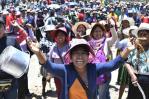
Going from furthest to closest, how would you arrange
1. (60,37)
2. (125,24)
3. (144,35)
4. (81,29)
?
(125,24)
(81,29)
(60,37)
(144,35)

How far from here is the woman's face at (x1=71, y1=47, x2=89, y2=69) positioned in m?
3.67

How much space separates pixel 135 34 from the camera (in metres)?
5.34

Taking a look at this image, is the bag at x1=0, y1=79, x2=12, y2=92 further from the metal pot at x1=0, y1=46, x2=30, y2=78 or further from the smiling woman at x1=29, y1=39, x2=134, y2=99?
the smiling woman at x1=29, y1=39, x2=134, y2=99

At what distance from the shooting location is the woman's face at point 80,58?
12.0 feet

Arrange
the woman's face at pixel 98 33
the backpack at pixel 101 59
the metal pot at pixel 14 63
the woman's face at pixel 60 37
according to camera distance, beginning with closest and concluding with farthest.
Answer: the metal pot at pixel 14 63, the woman's face at pixel 60 37, the backpack at pixel 101 59, the woman's face at pixel 98 33

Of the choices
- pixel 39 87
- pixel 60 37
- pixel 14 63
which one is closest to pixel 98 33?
pixel 60 37

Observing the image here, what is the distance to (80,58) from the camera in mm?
3666

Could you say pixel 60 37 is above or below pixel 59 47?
above

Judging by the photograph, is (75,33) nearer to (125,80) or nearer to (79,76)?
(125,80)

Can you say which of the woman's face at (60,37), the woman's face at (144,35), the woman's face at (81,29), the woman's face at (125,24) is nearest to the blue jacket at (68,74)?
the woman's face at (144,35)

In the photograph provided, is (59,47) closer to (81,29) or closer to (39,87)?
(81,29)

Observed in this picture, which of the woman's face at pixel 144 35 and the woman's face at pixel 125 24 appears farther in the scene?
the woman's face at pixel 125 24

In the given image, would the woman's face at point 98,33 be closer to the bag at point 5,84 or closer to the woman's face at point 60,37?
the woman's face at point 60,37

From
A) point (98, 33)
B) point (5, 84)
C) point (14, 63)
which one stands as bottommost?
point (5, 84)
